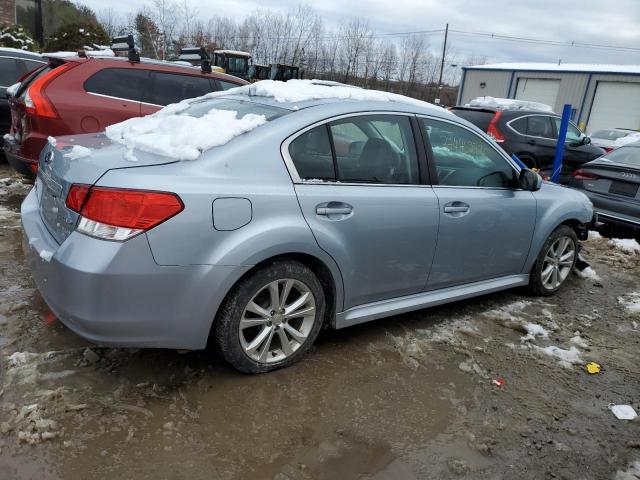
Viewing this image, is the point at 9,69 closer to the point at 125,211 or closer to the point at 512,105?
the point at 125,211

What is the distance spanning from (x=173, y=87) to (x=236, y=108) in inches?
145

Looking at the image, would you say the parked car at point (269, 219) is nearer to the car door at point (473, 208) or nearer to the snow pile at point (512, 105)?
the car door at point (473, 208)

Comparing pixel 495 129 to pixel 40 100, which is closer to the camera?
pixel 40 100

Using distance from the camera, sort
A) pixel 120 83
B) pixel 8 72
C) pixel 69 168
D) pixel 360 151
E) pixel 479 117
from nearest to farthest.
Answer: pixel 69 168 < pixel 360 151 < pixel 120 83 < pixel 8 72 < pixel 479 117

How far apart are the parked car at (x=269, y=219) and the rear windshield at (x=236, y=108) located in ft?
0.06

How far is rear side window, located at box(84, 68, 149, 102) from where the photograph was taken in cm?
604

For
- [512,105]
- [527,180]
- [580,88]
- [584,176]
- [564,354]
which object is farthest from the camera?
[580,88]

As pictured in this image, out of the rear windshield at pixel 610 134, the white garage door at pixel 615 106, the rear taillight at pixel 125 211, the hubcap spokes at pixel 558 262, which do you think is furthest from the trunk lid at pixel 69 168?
the white garage door at pixel 615 106

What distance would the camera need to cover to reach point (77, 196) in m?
2.62

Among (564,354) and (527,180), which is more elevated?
(527,180)

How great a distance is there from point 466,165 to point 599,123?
34188 mm

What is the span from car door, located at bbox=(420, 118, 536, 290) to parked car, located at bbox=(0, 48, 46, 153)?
7035mm

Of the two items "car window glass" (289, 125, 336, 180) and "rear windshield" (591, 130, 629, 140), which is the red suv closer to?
"car window glass" (289, 125, 336, 180)

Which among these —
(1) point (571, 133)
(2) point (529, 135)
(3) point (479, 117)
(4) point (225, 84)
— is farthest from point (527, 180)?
(1) point (571, 133)
